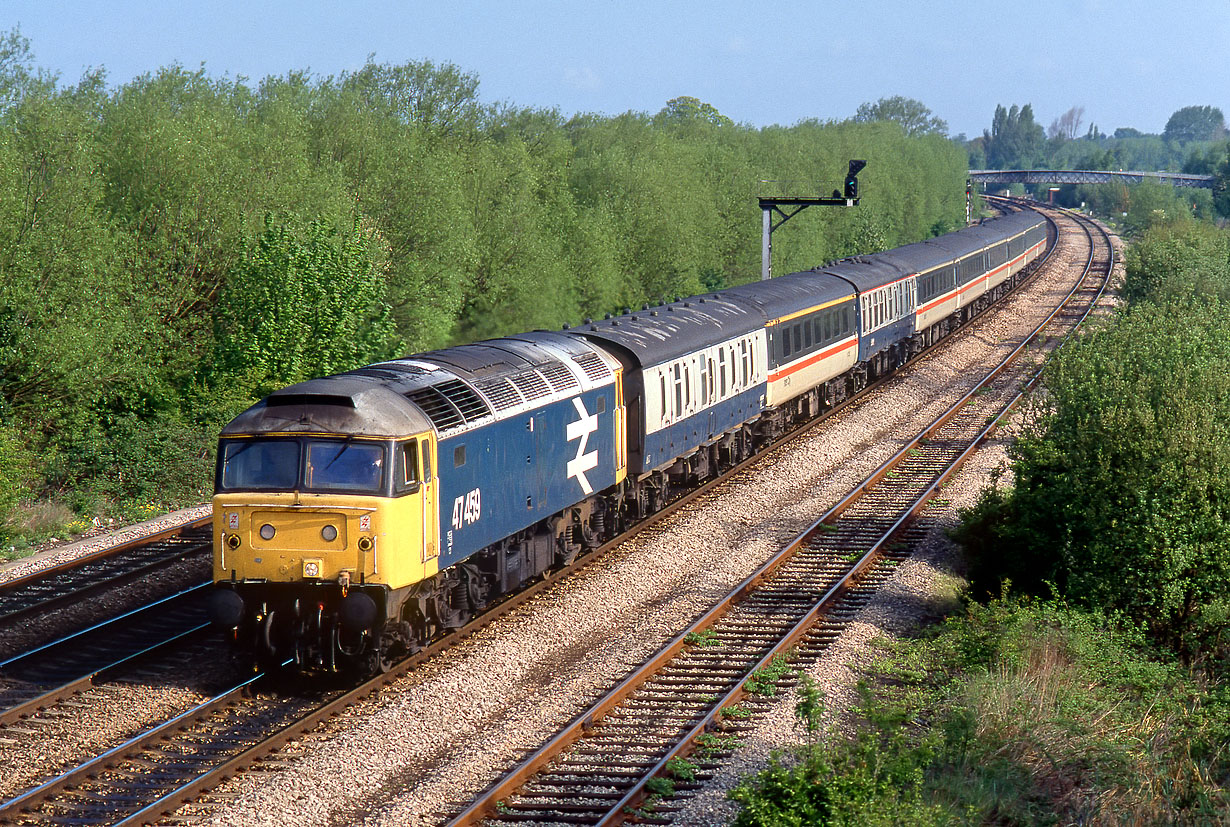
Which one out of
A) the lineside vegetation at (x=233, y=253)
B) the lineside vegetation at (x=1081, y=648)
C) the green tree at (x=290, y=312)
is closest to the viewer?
the lineside vegetation at (x=1081, y=648)

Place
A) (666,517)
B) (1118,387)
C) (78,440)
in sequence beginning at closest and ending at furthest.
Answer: (1118,387), (666,517), (78,440)

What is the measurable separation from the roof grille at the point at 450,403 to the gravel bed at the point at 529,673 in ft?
9.53

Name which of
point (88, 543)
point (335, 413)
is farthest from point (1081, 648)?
point (88, 543)

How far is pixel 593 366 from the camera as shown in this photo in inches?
787

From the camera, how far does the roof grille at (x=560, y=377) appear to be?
1834cm

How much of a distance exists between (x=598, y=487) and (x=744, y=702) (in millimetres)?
6263

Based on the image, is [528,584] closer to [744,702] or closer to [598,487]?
[598,487]

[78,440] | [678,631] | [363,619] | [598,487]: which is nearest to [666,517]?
[598,487]

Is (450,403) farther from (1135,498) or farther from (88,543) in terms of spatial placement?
(88,543)

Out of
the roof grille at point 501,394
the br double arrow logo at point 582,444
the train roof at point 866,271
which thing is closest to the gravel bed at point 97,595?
the br double arrow logo at point 582,444

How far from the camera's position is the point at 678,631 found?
1692 cm

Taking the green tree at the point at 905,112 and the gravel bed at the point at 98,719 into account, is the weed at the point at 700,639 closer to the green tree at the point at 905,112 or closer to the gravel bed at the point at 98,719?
the gravel bed at the point at 98,719

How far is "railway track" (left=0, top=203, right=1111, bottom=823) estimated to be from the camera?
1125cm

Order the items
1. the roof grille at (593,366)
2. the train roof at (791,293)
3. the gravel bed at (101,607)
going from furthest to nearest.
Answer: the train roof at (791,293), the roof grille at (593,366), the gravel bed at (101,607)
